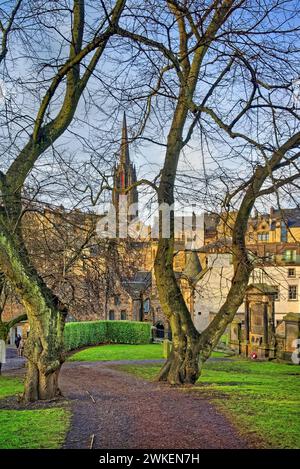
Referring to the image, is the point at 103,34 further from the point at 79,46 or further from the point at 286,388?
the point at 286,388

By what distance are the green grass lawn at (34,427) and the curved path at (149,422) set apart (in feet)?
0.53

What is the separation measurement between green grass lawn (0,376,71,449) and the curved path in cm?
16

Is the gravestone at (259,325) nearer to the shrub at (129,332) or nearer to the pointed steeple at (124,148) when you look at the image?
the shrub at (129,332)

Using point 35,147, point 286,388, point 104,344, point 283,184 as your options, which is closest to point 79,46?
point 35,147

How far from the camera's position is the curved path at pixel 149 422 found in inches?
239

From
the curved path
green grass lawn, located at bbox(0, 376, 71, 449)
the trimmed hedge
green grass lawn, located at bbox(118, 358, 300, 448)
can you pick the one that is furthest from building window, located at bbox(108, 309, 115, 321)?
green grass lawn, located at bbox(0, 376, 71, 449)

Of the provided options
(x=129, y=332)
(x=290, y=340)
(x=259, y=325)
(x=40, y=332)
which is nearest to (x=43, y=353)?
(x=40, y=332)

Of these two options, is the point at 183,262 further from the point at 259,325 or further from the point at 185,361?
the point at 185,361

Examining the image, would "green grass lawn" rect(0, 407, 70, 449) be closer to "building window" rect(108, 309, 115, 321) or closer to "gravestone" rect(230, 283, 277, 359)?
"gravestone" rect(230, 283, 277, 359)

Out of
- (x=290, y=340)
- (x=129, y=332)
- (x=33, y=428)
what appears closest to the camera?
(x=33, y=428)

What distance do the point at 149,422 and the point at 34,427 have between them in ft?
5.03

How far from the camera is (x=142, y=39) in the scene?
305 inches

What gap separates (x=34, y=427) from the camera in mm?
6883
